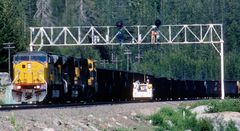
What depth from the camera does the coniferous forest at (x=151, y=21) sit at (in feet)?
397

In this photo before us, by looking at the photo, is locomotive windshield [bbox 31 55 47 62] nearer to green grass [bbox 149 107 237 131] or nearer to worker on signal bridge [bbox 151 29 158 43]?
green grass [bbox 149 107 237 131]

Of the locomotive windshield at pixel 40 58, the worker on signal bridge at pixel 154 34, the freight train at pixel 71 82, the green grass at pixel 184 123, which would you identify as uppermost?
the worker on signal bridge at pixel 154 34

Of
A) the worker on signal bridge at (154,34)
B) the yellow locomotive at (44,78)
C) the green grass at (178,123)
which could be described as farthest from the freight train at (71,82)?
the green grass at (178,123)

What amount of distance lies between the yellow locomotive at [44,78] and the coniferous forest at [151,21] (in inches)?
1875

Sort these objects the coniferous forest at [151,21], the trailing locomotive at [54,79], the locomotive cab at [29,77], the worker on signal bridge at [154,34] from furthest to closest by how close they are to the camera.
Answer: the coniferous forest at [151,21]
the worker on signal bridge at [154,34]
the trailing locomotive at [54,79]
the locomotive cab at [29,77]

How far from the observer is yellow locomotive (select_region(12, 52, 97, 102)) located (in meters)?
37.0

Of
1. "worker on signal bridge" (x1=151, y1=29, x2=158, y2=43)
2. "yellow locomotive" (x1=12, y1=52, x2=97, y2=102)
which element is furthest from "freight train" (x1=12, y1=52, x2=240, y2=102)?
"worker on signal bridge" (x1=151, y1=29, x2=158, y2=43)

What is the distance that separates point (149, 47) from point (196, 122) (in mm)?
109322

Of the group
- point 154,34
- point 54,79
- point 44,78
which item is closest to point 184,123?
point 44,78

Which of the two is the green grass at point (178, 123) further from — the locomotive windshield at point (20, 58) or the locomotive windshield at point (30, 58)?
the locomotive windshield at point (20, 58)

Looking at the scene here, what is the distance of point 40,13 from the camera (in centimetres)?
12356

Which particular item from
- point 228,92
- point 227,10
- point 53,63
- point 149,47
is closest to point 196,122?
point 53,63

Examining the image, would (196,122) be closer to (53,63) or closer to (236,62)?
(53,63)

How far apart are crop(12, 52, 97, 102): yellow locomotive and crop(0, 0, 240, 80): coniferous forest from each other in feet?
156
